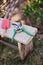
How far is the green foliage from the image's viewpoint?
346cm

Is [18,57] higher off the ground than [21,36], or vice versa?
[21,36]

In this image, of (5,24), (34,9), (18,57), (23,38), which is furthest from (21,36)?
(34,9)

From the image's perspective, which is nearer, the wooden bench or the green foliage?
the wooden bench

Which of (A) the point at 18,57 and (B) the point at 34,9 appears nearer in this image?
(A) the point at 18,57

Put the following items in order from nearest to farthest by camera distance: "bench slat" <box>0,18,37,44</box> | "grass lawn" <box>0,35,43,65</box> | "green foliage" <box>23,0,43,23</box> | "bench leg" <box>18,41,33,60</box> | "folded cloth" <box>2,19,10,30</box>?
"bench slat" <box>0,18,37,44</box> < "folded cloth" <box>2,19,10,30</box> < "bench leg" <box>18,41,33,60</box> < "grass lawn" <box>0,35,43,65</box> < "green foliage" <box>23,0,43,23</box>

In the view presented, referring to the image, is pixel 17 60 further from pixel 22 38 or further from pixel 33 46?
pixel 22 38

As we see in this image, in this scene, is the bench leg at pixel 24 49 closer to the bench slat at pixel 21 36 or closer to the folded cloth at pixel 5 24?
the bench slat at pixel 21 36

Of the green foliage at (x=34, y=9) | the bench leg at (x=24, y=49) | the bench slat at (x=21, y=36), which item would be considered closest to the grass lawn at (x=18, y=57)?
the bench leg at (x=24, y=49)

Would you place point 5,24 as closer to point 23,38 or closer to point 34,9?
point 23,38

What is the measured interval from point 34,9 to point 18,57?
87 centimetres

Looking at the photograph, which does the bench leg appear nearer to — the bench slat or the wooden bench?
the wooden bench

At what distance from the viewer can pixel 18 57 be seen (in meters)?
3.30

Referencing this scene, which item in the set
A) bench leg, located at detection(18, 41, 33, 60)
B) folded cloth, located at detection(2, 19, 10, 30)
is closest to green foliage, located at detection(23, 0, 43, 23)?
bench leg, located at detection(18, 41, 33, 60)

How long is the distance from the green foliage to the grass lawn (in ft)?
1.47
